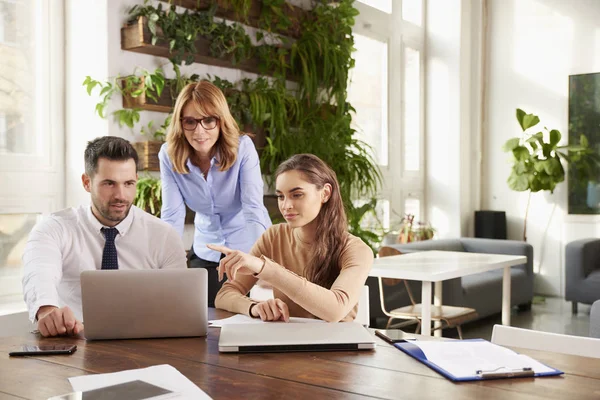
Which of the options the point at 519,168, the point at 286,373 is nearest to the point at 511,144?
the point at 519,168

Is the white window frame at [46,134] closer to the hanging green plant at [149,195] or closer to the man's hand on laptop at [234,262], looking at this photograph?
the hanging green plant at [149,195]

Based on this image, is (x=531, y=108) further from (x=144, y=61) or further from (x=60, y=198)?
(x=60, y=198)

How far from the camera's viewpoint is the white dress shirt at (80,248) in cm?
210

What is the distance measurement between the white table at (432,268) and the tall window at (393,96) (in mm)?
1771

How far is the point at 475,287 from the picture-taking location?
539 centimetres

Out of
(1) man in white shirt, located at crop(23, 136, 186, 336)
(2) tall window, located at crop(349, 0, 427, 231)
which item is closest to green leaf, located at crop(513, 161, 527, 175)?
(2) tall window, located at crop(349, 0, 427, 231)

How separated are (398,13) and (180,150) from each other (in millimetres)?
4737

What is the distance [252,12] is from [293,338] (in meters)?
3.22

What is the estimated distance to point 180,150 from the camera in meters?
2.77

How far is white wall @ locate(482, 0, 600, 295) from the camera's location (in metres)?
6.90

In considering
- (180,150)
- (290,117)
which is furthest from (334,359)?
(290,117)

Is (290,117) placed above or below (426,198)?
above

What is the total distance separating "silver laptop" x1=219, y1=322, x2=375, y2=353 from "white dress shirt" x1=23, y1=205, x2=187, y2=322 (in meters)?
0.59

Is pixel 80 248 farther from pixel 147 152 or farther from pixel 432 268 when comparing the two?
pixel 432 268
